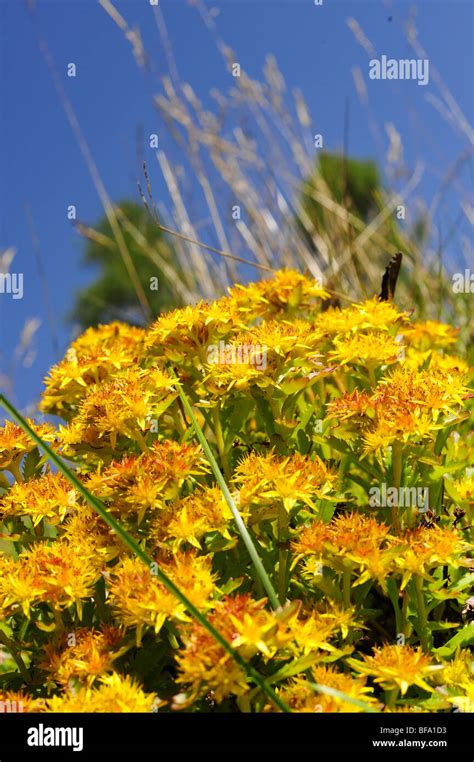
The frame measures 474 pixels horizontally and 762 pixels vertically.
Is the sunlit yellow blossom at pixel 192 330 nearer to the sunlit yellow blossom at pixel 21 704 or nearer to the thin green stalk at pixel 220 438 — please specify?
the thin green stalk at pixel 220 438

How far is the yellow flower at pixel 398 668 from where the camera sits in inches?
42.8

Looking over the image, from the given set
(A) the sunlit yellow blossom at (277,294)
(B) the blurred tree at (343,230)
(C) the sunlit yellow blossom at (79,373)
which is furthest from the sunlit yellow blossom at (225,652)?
(B) the blurred tree at (343,230)

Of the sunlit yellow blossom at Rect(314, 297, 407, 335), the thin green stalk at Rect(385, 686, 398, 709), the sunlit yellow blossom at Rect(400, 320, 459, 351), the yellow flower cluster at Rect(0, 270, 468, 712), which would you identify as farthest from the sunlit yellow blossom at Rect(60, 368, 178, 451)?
the sunlit yellow blossom at Rect(400, 320, 459, 351)

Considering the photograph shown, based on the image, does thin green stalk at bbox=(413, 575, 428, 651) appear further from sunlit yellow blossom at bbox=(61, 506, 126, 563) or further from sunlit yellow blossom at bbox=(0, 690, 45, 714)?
sunlit yellow blossom at bbox=(0, 690, 45, 714)

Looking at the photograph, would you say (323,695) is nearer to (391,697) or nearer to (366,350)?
(391,697)

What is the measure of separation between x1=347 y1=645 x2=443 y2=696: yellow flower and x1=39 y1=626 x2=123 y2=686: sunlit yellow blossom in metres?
0.35

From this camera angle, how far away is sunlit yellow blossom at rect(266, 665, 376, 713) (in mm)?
1026

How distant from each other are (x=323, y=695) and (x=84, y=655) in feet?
1.16

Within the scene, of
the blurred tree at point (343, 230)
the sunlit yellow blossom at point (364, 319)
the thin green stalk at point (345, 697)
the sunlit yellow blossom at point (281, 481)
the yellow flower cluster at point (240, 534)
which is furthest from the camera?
the blurred tree at point (343, 230)

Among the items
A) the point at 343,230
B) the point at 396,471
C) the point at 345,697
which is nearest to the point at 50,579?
the point at 345,697

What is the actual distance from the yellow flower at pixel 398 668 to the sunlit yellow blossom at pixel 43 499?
54 cm

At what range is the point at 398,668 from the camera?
3.59 ft
